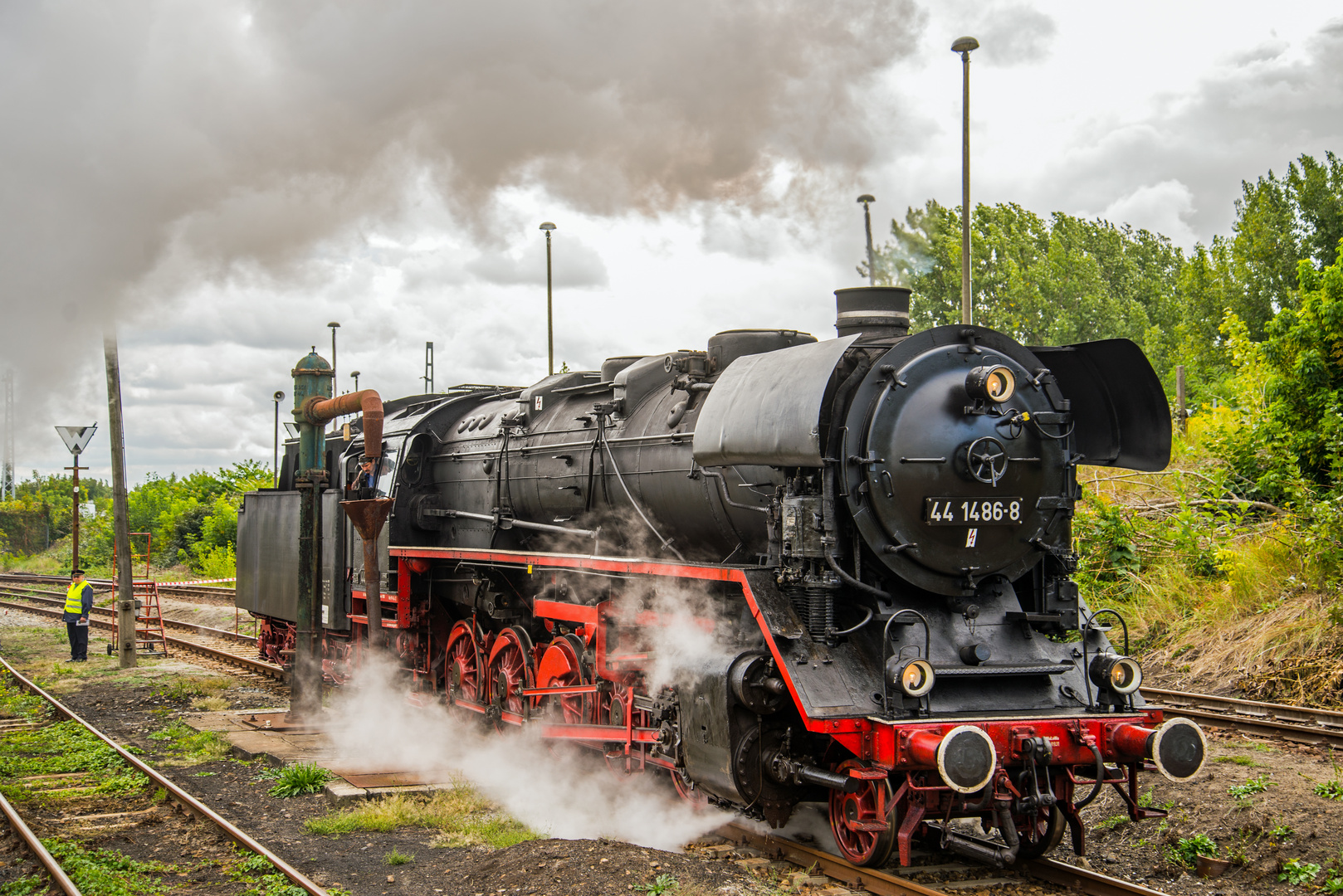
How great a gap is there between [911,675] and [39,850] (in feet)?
17.6

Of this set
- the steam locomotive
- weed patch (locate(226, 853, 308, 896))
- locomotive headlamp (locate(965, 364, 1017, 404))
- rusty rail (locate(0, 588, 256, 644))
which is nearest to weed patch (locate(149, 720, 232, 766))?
weed patch (locate(226, 853, 308, 896))

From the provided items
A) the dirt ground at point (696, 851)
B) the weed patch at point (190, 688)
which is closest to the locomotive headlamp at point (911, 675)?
the dirt ground at point (696, 851)

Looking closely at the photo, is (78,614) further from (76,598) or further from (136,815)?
(136,815)

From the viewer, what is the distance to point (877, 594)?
5.55 m

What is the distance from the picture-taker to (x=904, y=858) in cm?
506

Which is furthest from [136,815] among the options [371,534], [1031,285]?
[1031,285]

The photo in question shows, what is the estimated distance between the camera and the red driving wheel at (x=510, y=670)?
866 centimetres

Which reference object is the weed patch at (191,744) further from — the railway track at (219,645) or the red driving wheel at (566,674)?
the red driving wheel at (566,674)

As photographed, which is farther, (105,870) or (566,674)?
(566,674)

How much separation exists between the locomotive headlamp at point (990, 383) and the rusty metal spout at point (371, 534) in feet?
20.5

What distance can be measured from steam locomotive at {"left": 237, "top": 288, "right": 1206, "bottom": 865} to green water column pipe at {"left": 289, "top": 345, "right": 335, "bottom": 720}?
438cm

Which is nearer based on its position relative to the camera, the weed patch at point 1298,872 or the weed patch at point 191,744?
the weed patch at point 1298,872

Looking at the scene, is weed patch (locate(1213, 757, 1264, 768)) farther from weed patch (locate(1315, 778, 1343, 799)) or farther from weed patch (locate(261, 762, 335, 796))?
weed patch (locate(261, 762, 335, 796))

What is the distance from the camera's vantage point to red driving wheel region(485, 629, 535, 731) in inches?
341
